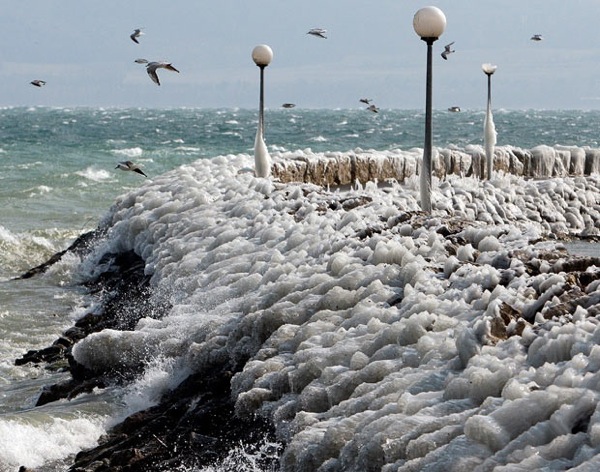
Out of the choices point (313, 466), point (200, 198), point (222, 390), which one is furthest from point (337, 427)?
point (200, 198)

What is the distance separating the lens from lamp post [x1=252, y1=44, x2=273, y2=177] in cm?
1370

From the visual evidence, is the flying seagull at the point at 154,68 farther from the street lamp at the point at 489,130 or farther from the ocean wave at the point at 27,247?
the street lamp at the point at 489,130

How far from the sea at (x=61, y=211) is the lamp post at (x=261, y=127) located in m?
3.08

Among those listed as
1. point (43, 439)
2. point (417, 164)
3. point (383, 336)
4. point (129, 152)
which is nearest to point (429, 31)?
point (383, 336)

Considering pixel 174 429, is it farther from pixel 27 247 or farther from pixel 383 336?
pixel 27 247

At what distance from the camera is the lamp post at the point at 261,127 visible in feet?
44.9

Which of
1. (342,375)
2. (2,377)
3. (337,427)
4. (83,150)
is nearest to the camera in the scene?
Answer: (337,427)

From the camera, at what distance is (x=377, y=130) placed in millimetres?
64562

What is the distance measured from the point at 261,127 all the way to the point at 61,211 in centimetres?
1150

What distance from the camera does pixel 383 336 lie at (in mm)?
5480

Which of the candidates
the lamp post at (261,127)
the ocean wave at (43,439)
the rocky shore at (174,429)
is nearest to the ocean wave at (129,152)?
the lamp post at (261,127)

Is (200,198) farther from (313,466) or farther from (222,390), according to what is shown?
(313,466)

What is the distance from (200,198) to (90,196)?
53.3 feet

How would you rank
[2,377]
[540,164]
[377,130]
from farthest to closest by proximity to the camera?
[377,130], [540,164], [2,377]
